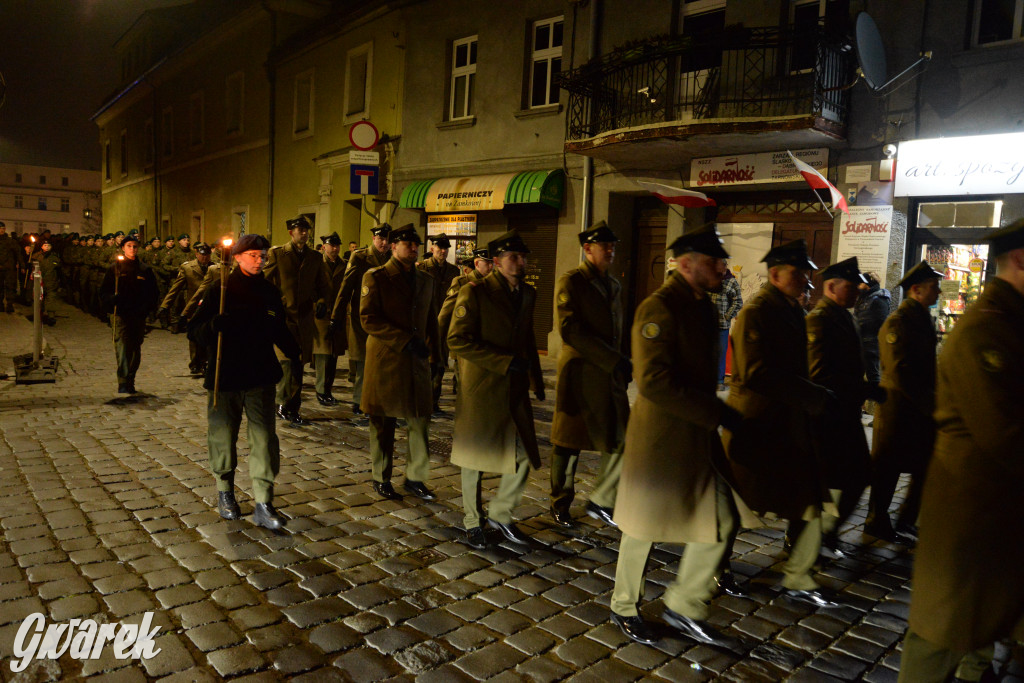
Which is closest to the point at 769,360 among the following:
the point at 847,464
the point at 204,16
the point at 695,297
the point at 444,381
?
the point at 695,297

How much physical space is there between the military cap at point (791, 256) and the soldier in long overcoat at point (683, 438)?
0.64 meters

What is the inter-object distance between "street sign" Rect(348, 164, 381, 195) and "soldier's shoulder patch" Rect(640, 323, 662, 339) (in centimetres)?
1083

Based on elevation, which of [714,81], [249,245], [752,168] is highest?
[714,81]

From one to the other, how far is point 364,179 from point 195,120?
21.4 m

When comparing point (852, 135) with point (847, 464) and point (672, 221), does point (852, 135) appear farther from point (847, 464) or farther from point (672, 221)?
point (847, 464)

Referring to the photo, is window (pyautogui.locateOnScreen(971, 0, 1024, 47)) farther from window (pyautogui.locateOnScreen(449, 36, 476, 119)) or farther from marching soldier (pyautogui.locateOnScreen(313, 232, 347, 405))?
window (pyautogui.locateOnScreen(449, 36, 476, 119))

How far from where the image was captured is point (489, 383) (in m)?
4.81

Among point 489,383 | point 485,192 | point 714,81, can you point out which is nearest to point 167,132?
point 485,192

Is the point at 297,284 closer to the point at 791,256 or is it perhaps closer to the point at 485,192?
the point at 791,256

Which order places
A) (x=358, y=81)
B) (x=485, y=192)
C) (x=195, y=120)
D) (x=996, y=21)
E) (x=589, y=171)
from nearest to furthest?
(x=996, y=21)
(x=589, y=171)
(x=485, y=192)
(x=358, y=81)
(x=195, y=120)

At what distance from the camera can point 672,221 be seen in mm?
13664

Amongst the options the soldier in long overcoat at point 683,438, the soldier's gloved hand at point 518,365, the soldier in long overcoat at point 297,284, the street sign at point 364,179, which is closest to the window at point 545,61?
the street sign at point 364,179

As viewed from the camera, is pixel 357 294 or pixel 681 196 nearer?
pixel 357 294

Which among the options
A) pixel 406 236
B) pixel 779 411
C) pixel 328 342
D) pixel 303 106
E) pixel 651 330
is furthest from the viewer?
pixel 303 106
